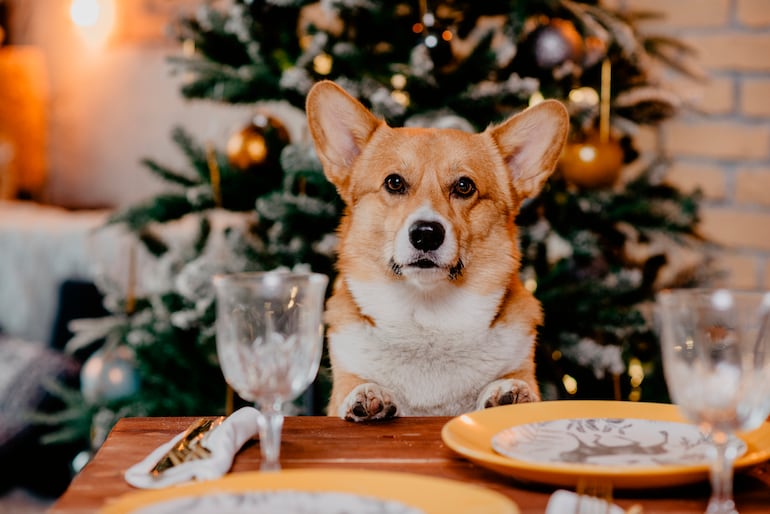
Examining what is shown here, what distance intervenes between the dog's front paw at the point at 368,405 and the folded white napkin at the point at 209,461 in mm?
190

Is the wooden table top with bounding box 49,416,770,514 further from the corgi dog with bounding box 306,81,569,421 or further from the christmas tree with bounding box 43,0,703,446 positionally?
the christmas tree with bounding box 43,0,703,446

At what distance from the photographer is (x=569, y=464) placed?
0.73m

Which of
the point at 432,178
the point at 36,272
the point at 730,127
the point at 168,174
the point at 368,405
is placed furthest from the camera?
the point at 36,272

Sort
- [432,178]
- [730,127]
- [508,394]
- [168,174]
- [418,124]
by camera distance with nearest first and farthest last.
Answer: [508,394], [432,178], [418,124], [168,174], [730,127]

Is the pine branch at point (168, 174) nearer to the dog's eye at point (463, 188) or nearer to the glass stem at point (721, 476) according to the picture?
the dog's eye at point (463, 188)

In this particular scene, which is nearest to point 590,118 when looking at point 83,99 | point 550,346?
point 550,346

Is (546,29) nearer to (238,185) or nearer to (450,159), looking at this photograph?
(450,159)

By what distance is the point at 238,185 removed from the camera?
2148mm

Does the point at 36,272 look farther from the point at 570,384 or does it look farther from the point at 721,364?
the point at 721,364

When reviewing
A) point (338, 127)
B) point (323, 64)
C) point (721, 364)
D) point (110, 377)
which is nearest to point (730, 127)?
point (323, 64)

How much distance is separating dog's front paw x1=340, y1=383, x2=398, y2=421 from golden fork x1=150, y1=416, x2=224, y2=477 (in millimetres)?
209

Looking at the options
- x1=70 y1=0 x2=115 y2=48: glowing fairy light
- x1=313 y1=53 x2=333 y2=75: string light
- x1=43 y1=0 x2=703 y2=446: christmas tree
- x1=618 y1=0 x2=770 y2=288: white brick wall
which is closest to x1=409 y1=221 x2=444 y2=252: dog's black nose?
x1=43 y1=0 x2=703 y2=446: christmas tree

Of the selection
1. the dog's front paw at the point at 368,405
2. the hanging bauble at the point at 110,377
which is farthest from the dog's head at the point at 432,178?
the hanging bauble at the point at 110,377

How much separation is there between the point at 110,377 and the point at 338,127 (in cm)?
115
